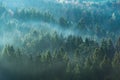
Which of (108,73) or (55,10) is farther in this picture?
(55,10)

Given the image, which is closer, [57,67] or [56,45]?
[57,67]

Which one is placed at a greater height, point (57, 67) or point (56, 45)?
point (57, 67)

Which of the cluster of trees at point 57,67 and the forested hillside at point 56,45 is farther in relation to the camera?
the forested hillside at point 56,45

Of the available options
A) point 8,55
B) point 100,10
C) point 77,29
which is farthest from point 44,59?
point 100,10

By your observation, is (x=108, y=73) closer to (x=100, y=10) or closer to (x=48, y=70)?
(x=48, y=70)

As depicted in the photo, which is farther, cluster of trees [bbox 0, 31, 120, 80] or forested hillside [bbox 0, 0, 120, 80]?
forested hillside [bbox 0, 0, 120, 80]

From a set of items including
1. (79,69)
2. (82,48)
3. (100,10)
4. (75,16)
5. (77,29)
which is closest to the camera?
(79,69)

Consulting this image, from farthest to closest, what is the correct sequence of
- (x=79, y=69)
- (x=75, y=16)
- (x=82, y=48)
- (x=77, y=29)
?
(x=75, y=16)
(x=77, y=29)
(x=82, y=48)
(x=79, y=69)
